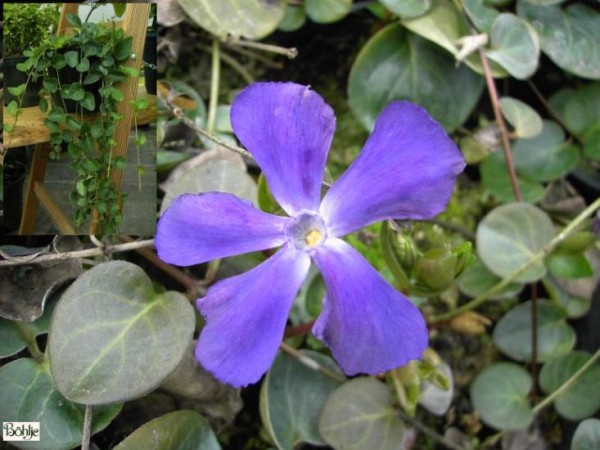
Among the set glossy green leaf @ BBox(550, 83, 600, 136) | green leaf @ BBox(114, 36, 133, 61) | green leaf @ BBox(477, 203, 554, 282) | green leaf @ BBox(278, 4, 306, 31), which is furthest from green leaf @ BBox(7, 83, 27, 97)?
glossy green leaf @ BBox(550, 83, 600, 136)

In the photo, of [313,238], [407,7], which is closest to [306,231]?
[313,238]

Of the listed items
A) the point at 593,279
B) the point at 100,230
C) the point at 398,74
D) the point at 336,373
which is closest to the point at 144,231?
the point at 100,230

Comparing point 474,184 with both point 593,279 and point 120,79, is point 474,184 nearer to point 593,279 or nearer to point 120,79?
point 593,279

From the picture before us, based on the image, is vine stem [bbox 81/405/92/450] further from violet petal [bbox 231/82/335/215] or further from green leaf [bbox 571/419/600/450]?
green leaf [bbox 571/419/600/450]

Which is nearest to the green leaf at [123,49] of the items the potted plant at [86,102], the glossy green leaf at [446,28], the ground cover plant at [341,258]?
the potted plant at [86,102]

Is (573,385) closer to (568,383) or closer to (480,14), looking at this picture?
(568,383)

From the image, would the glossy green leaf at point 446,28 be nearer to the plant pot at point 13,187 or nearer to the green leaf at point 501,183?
the green leaf at point 501,183
